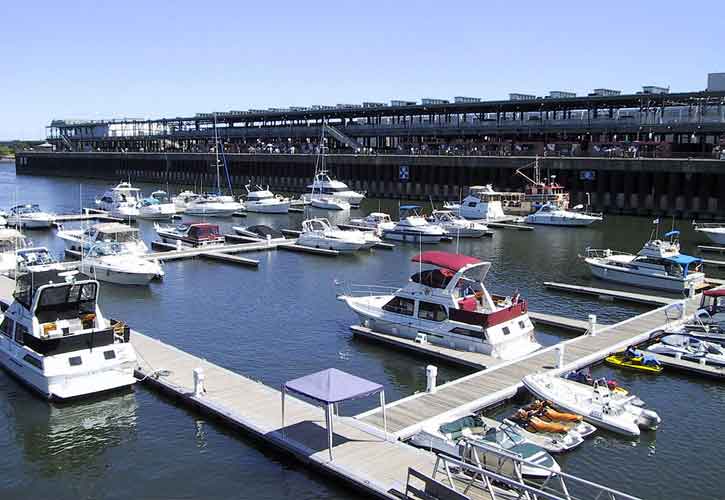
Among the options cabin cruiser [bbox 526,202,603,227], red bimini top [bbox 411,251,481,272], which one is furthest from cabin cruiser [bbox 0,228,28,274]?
cabin cruiser [bbox 526,202,603,227]

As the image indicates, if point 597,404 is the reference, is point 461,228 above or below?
above

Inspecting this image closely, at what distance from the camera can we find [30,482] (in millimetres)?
18328

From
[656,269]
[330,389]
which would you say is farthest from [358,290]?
[330,389]

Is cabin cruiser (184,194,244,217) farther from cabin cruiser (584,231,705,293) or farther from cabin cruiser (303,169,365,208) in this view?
cabin cruiser (584,231,705,293)

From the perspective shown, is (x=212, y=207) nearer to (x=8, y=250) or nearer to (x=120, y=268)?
(x=8, y=250)

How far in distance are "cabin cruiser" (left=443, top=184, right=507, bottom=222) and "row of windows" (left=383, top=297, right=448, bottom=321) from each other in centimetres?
4343

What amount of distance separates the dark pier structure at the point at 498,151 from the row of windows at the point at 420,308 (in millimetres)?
53008

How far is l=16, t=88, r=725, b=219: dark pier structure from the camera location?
7725 centimetres

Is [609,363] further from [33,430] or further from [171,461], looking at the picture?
[33,430]

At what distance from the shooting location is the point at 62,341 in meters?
22.7

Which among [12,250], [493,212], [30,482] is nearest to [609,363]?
[30,482]

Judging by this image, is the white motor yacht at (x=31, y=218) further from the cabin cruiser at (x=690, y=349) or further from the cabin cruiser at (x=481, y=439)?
the cabin cruiser at (x=481, y=439)

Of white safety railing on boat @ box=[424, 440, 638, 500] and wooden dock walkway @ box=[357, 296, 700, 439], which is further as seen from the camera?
wooden dock walkway @ box=[357, 296, 700, 439]

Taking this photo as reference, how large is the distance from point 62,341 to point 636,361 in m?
19.5
